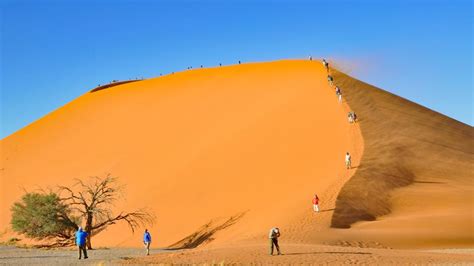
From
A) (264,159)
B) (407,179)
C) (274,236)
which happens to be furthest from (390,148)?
(274,236)

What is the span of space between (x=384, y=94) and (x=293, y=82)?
6799 millimetres

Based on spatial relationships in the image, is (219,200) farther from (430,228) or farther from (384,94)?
(384,94)

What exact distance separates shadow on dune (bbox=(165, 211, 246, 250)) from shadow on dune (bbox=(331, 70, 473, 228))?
16.1 feet

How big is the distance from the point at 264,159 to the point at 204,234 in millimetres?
8100

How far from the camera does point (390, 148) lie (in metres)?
34.2

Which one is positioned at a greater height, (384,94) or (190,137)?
(384,94)

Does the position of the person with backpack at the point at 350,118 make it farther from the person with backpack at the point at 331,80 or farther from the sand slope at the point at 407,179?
the person with backpack at the point at 331,80

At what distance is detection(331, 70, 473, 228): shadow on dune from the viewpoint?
89.7 feet

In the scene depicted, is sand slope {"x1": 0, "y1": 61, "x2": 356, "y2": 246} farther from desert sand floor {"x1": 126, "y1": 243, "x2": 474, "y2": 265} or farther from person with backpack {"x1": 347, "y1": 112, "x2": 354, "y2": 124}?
desert sand floor {"x1": 126, "y1": 243, "x2": 474, "y2": 265}

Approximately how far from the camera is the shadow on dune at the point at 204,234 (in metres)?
27.1

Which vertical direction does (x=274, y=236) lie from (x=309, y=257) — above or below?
above

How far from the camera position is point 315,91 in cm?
4416

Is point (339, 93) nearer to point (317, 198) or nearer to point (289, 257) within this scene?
point (317, 198)

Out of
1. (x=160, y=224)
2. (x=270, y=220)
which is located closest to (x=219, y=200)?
(x=160, y=224)
